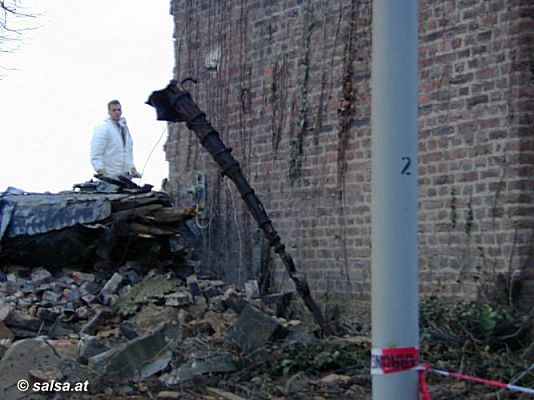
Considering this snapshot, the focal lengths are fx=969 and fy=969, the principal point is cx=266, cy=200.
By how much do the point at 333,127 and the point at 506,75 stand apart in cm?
266

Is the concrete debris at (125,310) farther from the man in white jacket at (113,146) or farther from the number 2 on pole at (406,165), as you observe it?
the number 2 on pole at (406,165)

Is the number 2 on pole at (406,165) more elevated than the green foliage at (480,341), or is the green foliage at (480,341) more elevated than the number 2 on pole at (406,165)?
the number 2 on pole at (406,165)

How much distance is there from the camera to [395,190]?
4.41 m

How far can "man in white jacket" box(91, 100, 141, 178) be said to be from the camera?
13570mm

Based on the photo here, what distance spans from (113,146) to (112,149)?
0.15ft

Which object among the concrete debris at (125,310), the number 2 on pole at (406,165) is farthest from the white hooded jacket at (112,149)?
the number 2 on pole at (406,165)

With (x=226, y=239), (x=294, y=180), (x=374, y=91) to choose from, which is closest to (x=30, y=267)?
(x=226, y=239)

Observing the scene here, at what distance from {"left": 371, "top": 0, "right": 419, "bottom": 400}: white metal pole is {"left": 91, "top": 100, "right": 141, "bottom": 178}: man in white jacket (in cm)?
939

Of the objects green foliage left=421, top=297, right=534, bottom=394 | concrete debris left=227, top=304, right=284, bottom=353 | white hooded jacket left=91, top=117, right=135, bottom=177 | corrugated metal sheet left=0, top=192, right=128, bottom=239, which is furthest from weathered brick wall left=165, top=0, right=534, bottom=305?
concrete debris left=227, top=304, right=284, bottom=353

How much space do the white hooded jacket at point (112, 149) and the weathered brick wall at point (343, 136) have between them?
29.9 inches

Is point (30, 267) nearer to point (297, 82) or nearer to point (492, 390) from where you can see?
point (297, 82)

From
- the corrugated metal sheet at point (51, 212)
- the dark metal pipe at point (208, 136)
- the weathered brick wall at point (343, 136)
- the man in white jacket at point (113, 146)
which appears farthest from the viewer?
the man in white jacket at point (113, 146)

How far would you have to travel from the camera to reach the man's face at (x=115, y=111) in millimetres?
13594

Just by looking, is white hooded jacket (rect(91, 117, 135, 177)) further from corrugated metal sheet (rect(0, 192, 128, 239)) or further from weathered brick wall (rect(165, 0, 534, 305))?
corrugated metal sheet (rect(0, 192, 128, 239))
